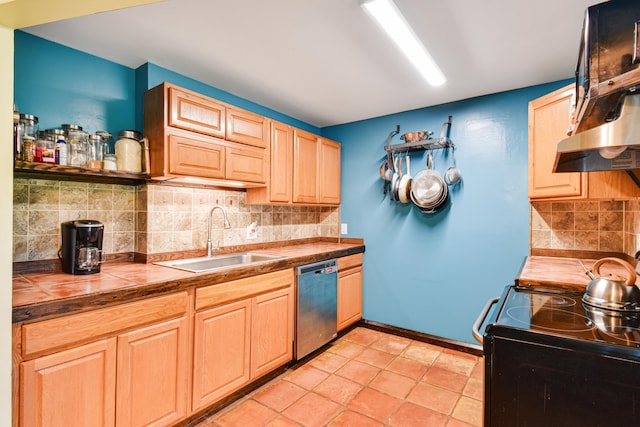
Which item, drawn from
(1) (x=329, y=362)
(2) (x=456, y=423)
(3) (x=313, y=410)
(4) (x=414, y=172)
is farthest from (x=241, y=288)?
(4) (x=414, y=172)

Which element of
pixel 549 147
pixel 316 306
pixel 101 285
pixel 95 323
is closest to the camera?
pixel 95 323

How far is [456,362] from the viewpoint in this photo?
8.64 ft

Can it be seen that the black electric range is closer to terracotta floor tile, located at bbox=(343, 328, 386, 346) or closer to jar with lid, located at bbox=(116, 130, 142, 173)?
terracotta floor tile, located at bbox=(343, 328, 386, 346)

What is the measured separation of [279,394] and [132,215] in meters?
1.68

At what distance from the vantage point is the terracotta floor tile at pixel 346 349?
2797mm

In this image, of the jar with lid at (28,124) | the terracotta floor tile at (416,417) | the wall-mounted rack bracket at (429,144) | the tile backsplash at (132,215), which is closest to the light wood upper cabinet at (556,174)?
the wall-mounted rack bracket at (429,144)

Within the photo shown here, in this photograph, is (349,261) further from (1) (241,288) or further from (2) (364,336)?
(1) (241,288)

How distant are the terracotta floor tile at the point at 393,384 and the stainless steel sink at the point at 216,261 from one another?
1242 millimetres

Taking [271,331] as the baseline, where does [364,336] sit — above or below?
below

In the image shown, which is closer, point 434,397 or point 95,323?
point 95,323

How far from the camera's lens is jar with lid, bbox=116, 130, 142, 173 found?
6.54 feet

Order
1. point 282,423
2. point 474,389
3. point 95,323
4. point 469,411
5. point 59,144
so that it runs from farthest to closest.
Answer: point 474,389, point 469,411, point 282,423, point 59,144, point 95,323

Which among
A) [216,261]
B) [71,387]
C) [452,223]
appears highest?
[452,223]

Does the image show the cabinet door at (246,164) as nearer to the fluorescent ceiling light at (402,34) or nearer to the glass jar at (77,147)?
the glass jar at (77,147)
